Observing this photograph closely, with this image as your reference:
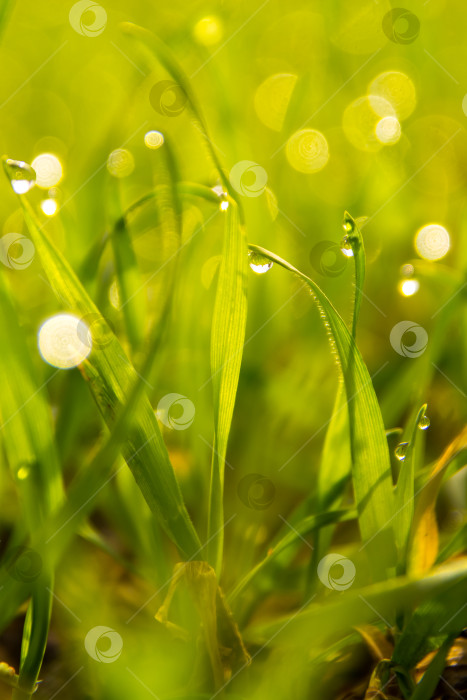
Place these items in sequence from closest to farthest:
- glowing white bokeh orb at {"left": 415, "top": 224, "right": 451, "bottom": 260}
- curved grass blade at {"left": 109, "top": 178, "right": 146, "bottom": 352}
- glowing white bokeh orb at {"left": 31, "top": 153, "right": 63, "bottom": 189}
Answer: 1. curved grass blade at {"left": 109, "top": 178, "right": 146, "bottom": 352}
2. glowing white bokeh orb at {"left": 415, "top": 224, "right": 451, "bottom": 260}
3. glowing white bokeh orb at {"left": 31, "top": 153, "right": 63, "bottom": 189}

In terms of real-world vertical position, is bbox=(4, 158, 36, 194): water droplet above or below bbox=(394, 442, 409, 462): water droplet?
above

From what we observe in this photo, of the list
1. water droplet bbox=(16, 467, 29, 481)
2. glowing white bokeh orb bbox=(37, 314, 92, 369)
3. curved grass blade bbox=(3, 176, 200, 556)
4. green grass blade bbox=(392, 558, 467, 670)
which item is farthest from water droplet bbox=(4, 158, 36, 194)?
green grass blade bbox=(392, 558, 467, 670)

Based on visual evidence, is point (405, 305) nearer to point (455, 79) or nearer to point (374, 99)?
point (374, 99)

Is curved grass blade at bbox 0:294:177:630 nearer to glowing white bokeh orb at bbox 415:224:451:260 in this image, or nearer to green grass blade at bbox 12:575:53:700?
green grass blade at bbox 12:575:53:700

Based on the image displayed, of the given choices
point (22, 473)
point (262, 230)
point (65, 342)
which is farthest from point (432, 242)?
point (22, 473)

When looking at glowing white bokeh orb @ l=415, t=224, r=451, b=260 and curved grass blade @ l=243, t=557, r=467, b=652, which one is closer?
curved grass blade @ l=243, t=557, r=467, b=652

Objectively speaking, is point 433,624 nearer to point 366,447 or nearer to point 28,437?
point 366,447

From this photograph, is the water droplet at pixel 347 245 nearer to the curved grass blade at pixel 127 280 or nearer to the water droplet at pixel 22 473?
the curved grass blade at pixel 127 280

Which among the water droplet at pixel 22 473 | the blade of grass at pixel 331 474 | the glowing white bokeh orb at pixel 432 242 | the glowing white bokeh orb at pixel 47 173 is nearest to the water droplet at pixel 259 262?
the blade of grass at pixel 331 474
